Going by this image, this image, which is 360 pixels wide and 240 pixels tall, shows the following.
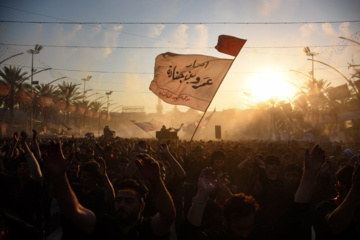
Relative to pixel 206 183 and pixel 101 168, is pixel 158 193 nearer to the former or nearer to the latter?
pixel 206 183

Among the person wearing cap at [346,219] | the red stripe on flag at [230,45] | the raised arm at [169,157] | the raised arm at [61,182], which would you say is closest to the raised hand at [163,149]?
the raised arm at [169,157]

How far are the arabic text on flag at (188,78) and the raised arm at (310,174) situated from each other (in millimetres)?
6476

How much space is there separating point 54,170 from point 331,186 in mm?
4455

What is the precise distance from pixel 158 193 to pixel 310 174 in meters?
1.22

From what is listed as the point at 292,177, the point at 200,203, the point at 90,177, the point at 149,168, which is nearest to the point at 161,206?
the point at 149,168

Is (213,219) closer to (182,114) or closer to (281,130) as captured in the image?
(281,130)

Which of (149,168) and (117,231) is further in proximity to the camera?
(117,231)

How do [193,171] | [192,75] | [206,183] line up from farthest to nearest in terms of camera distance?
[192,75], [193,171], [206,183]

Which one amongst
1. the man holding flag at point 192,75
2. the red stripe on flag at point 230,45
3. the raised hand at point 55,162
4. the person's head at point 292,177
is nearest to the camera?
the raised hand at point 55,162

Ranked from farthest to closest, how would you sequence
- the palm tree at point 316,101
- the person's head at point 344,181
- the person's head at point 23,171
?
the palm tree at point 316,101
the person's head at point 23,171
the person's head at point 344,181

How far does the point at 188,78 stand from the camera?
955 cm

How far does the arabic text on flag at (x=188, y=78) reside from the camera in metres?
9.18

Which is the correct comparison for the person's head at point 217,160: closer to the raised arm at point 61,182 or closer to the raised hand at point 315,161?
the raised hand at point 315,161

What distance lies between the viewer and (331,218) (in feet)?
7.92
